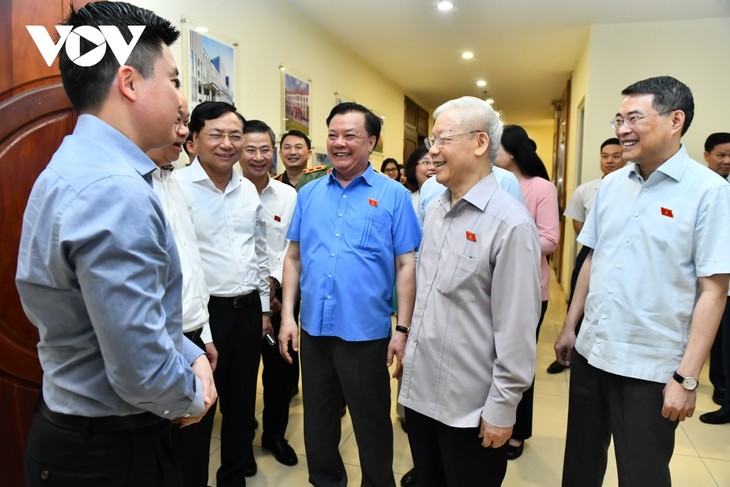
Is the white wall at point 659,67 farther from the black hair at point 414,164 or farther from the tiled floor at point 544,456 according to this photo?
the tiled floor at point 544,456

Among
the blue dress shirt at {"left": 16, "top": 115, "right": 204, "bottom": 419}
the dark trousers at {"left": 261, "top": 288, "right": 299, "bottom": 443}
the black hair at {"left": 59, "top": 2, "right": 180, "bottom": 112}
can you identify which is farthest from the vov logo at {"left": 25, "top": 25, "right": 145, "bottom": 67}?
the dark trousers at {"left": 261, "top": 288, "right": 299, "bottom": 443}

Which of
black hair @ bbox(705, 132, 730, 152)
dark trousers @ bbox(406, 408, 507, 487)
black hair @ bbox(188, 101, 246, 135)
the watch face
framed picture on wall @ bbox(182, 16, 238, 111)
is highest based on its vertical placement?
framed picture on wall @ bbox(182, 16, 238, 111)

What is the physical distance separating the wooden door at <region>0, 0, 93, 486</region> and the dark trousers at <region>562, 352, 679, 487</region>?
6.68 ft

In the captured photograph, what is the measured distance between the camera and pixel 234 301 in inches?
83.6

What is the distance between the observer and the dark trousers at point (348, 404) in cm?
198

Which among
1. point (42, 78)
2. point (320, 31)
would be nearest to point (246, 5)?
point (320, 31)

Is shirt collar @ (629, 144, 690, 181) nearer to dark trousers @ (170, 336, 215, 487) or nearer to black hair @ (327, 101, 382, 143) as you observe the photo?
black hair @ (327, 101, 382, 143)

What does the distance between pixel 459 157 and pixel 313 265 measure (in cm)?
82

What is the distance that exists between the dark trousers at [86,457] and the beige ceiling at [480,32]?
4.69 m

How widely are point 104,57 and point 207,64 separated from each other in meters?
2.90

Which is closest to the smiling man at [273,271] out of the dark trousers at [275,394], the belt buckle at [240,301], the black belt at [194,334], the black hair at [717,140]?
the dark trousers at [275,394]

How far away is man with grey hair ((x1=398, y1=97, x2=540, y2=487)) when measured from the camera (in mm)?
1365

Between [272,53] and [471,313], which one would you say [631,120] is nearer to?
[471,313]

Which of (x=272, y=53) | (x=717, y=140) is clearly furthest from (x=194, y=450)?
(x=717, y=140)
